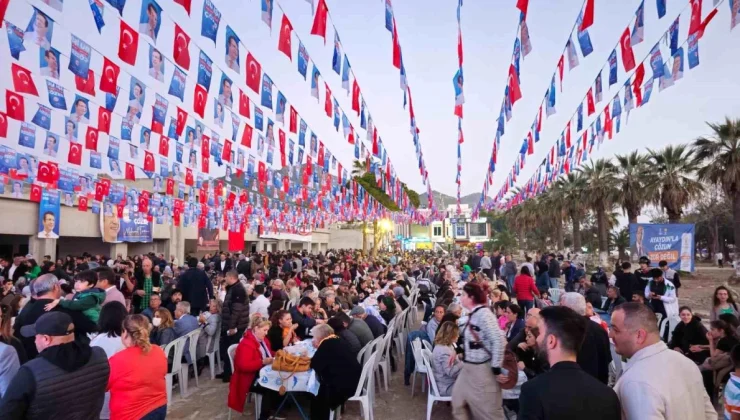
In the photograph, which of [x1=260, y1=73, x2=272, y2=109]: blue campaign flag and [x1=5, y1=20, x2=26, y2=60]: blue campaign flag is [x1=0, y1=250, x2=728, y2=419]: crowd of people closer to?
[x1=260, y1=73, x2=272, y2=109]: blue campaign flag

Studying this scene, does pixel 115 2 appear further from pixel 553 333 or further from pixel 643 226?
pixel 643 226

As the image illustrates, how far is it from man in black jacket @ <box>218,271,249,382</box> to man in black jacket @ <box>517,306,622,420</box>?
5825 mm

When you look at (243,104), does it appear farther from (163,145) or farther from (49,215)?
(49,215)

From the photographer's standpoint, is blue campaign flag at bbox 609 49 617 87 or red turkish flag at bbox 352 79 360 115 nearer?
blue campaign flag at bbox 609 49 617 87

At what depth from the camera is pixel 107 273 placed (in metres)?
5.62

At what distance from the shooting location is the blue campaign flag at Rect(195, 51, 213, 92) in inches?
294

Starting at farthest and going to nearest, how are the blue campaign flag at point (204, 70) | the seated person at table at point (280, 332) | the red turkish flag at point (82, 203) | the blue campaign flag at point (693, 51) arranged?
the red turkish flag at point (82, 203), the blue campaign flag at point (204, 70), the blue campaign flag at point (693, 51), the seated person at table at point (280, 332)

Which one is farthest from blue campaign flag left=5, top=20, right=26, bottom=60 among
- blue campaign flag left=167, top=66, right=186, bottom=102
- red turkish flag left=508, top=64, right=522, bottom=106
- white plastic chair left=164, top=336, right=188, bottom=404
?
red turkish flag left=508, top=64, right=522, bottom=106

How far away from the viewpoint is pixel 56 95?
8.48 m

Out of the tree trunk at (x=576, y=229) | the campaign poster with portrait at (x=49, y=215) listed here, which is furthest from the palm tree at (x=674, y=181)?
the campaign poster with portrait at (x=49, y=215)

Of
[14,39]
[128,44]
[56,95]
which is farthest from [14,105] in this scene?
[128,44]

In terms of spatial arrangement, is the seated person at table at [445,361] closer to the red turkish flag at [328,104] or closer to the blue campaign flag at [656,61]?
the red turkish flag at [328,104]

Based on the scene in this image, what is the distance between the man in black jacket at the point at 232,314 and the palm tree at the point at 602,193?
24.0m

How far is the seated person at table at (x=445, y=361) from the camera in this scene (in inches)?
205
